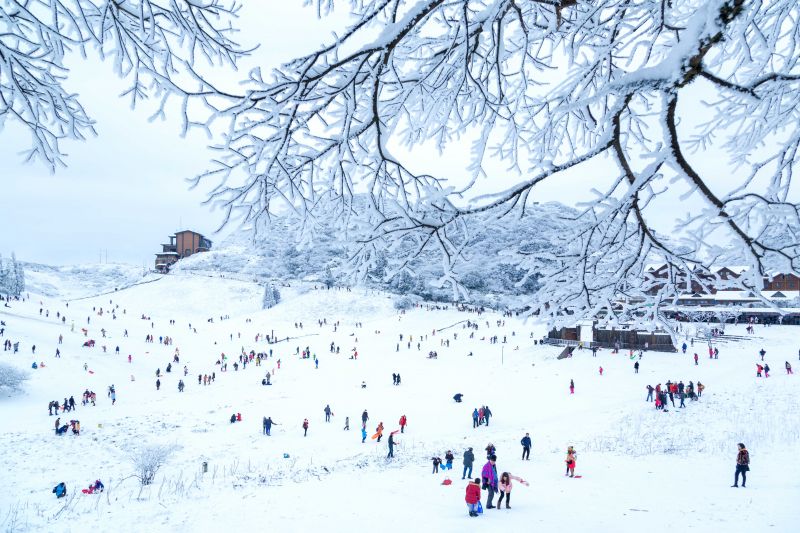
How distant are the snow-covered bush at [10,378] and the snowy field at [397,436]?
1.48 ft

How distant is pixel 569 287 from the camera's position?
3377mm

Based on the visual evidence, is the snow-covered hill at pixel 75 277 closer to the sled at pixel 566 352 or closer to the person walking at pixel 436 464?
the sled at pixel 566 352

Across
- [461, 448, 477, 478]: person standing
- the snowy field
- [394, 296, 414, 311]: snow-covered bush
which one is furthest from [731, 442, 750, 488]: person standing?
[394, 296, 414, 311]: snow-covered bush

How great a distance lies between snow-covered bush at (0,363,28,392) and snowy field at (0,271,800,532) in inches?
17.8

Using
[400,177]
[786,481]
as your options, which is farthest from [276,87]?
[786,481]

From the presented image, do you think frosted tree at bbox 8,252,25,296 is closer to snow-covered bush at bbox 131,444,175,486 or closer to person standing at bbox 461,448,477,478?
snow-covered bush at bbox 131,444,175,486

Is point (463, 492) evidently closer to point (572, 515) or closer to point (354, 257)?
point (572, 515)

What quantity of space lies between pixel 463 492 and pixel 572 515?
2.61 meters

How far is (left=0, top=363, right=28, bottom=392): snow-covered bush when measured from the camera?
20.5 m

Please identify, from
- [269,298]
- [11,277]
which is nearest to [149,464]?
[269,298]

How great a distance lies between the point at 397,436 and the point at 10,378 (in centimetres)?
1788

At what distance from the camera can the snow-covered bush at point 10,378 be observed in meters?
20.5

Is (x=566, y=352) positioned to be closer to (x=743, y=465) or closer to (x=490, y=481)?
(x=743, y=465)

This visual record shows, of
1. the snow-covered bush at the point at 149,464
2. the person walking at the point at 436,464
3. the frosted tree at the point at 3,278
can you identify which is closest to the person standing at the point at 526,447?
the person walking at the point at 436,464
